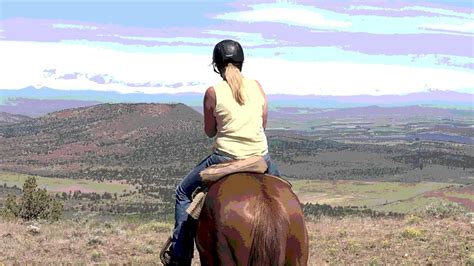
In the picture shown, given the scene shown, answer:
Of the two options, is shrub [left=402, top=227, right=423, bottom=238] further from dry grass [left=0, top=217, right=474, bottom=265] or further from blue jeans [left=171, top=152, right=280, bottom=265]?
blue jeans [left=171, top=152, right=280, bottom=265]

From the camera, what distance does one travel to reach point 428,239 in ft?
45.6

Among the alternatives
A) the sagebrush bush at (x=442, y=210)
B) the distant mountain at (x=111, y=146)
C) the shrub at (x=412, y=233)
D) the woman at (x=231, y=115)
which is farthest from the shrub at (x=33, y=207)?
the distant mountain at (x=111, y=146)

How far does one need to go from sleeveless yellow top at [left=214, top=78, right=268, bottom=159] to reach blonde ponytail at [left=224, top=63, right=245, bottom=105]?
0.05 metres

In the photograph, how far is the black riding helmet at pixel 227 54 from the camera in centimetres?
697

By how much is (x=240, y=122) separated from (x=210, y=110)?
369mm

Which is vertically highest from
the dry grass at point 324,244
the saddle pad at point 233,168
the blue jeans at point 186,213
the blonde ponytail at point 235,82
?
the blonde ponytail at point 235,82

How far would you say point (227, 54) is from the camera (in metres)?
6.96

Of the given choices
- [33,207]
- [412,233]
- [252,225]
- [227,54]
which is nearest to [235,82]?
[227,54]

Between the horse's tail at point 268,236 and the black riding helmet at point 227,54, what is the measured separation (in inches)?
68.7

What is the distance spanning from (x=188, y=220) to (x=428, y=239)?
8.41 metres

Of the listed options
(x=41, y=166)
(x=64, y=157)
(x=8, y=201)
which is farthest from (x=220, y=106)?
(x=64, y=157)

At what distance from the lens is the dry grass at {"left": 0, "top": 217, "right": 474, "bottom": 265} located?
1273 cm

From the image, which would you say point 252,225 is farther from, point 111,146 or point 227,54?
point 111,146

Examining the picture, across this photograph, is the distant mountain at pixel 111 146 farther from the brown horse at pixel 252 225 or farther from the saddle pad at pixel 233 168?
the brown horse at pixel 252 225
